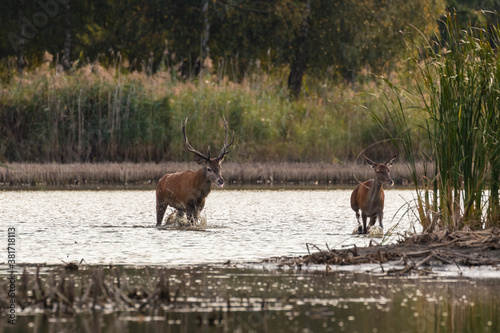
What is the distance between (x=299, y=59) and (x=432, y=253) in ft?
87.7

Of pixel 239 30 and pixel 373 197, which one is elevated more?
pixel 239 30

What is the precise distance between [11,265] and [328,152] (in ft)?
58.6

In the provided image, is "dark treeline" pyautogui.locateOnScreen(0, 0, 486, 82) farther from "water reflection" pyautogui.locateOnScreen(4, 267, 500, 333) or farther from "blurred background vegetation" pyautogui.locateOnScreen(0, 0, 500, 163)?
"water reflection" pyautogui.locateOnScreen(4, 267, 500, 333)

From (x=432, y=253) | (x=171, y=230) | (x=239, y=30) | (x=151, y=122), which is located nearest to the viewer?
(x=432, y=253)

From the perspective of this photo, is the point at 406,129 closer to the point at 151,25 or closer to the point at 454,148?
the point at 454,148

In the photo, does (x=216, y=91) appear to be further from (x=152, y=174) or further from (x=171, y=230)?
(x=171, y=230)

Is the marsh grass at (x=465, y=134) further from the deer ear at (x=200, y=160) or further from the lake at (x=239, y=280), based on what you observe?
the deer ear at (x=200, y=160)

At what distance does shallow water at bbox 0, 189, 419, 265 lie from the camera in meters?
11.2

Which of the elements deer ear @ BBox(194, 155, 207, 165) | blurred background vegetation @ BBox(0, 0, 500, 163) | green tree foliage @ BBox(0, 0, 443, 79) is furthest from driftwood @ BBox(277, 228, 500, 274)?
green tree foliage @ BBox(0, 0, 443, 79)

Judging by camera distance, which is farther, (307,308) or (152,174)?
(152,174)

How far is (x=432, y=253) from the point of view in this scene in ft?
32.0

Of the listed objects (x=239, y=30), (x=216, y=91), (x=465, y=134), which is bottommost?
(x=465, y=134)

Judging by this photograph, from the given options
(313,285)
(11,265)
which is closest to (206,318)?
(313,285)

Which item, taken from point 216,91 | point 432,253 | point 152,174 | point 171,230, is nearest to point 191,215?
point 171,230
